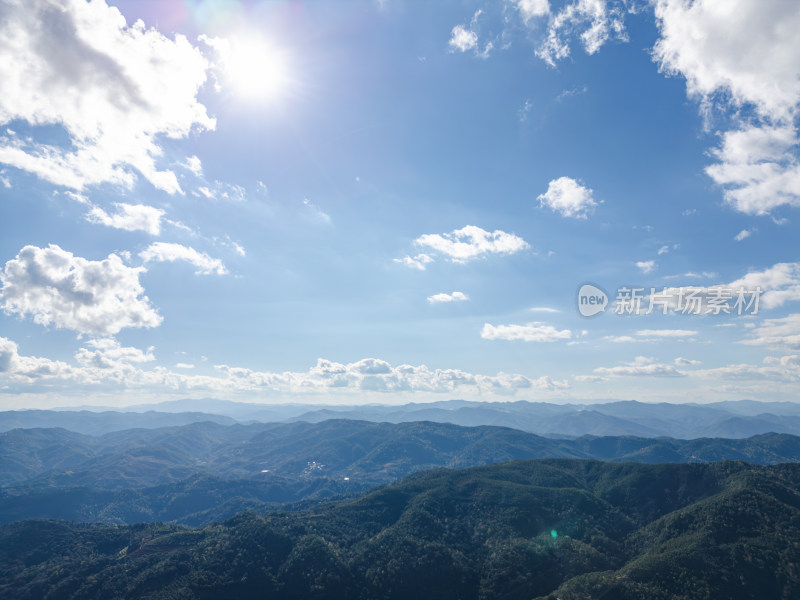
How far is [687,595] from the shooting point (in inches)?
7771

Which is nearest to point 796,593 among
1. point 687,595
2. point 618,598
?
point 687,595

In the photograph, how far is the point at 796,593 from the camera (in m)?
199

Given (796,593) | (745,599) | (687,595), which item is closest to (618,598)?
(687,595)

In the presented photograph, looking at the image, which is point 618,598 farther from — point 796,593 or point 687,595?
point 796,593

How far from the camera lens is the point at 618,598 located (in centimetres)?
19975

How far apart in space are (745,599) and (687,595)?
2888cm

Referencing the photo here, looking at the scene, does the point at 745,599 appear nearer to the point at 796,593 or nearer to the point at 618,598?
the point at 796,593

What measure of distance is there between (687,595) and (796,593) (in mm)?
52062

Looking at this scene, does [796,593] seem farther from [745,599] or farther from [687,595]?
[687,595]

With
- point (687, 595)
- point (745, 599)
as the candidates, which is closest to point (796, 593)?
point (745, 599)

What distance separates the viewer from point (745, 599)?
199500 millimetres

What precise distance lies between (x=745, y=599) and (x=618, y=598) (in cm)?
5937

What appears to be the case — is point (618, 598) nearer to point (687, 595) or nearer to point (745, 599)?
point (687, 595)
